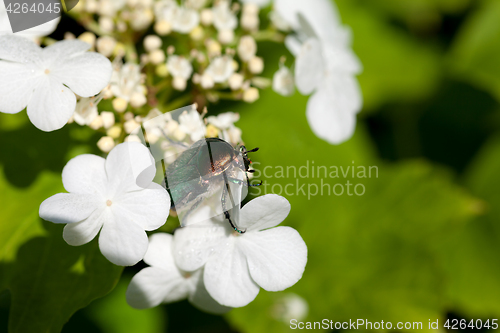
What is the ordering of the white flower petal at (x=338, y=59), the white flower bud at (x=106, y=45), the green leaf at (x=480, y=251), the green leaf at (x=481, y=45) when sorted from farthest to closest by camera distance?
the green leaf at (x=481, y=45)
the green leaf at (x=480, y=251)
the white flower petal at (x=338, y=59)
the white flower bud at (x=106, y=45)

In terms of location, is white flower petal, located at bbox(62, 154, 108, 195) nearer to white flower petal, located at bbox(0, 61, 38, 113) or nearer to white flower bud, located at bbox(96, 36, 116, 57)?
white flower petal, located at bbox(0, 61, 38, 113)

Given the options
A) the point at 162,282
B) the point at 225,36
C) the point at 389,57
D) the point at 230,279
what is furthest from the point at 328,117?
the point at 389,57

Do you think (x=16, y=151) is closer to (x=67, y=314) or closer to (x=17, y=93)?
(x=17, y=93)

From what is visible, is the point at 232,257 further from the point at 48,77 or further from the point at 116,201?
the point at 48,77

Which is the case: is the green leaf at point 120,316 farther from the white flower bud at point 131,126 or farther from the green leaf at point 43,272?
the white flower bud at point 131,126

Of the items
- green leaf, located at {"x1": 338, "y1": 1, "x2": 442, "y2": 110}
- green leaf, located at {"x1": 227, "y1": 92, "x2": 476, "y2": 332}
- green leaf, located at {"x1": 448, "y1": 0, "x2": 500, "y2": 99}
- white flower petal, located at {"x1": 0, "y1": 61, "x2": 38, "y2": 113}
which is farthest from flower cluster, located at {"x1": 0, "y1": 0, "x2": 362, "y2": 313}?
green leaf, located at {"x1": 448, "y1": 0, "x2": 500, "y2": 99}

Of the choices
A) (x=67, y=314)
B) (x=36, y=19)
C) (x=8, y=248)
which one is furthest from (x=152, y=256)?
(x=36, y=19)

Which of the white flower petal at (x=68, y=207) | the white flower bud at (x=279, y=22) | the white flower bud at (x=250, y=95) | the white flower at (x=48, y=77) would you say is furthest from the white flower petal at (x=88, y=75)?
the white flower bud at (x=279, y=22)
